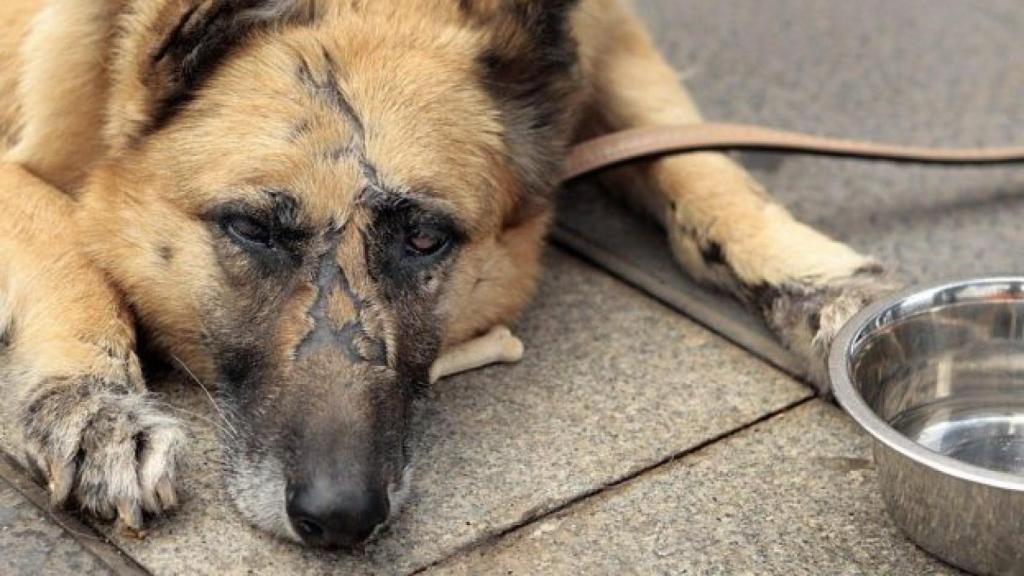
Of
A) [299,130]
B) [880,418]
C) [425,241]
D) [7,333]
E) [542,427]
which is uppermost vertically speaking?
[299,130]

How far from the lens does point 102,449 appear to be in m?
3.13

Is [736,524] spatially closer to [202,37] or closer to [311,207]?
[311,207]

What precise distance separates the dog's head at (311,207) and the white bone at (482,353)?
0.65 feet

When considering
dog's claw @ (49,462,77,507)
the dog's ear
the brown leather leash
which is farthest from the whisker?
the brown leather leash

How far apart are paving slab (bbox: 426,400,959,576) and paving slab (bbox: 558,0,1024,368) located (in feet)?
1.40

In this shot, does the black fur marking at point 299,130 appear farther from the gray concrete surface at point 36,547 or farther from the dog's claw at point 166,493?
the gray concrete surface at point 36,547

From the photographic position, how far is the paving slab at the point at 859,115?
438cm

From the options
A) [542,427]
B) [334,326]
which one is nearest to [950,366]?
[542,427]

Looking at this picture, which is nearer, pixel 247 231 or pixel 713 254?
pixel 247 231

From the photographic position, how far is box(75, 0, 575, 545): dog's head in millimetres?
3107

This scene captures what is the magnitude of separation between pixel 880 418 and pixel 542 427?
78cm

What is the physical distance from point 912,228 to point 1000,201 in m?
0.34

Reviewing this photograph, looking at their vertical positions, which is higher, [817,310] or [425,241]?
[425,241]

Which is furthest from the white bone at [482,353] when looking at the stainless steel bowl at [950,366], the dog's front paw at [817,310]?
the stainless steel bowl at [950,366]
